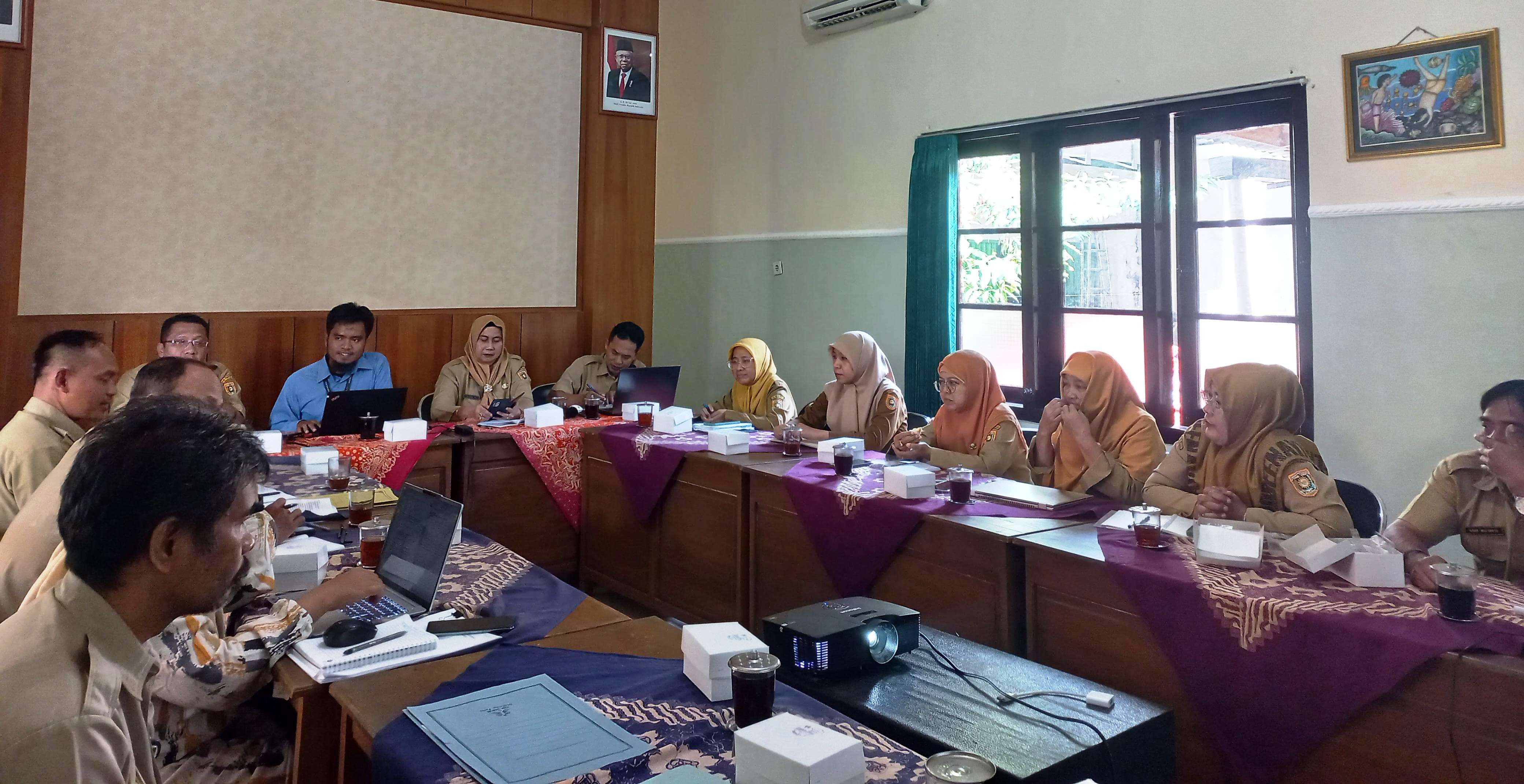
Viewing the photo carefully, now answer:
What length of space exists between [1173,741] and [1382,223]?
2751mm

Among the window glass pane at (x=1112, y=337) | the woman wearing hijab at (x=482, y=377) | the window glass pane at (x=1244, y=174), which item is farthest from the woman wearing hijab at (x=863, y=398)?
the woman wearing hijab at (x=482, y=377)

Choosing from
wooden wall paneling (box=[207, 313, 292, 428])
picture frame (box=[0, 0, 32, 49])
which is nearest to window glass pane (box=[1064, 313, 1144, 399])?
wooden wall paneling (box=[207, 313, 292, 428])

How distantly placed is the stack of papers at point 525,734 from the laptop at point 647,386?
9.84 feet

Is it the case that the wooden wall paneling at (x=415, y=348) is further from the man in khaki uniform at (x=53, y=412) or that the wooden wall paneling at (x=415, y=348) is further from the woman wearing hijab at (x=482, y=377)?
the man in khaki uniform at (x=53, y=412)

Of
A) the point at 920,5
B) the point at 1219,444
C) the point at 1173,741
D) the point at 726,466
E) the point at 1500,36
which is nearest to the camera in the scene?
the point at 1173,741

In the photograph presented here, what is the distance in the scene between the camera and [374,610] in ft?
6.21

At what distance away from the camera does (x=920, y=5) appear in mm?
5051

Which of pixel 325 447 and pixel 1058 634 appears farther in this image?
pixel 325 447

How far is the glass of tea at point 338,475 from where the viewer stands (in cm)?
284

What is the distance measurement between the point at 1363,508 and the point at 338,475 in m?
3.07

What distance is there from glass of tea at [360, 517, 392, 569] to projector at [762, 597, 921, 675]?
948 mm

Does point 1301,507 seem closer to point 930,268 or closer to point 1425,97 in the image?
point 1425,97

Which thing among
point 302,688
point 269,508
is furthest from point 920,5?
point 302,688

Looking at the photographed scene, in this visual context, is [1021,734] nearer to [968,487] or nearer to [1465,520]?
[968,487]
